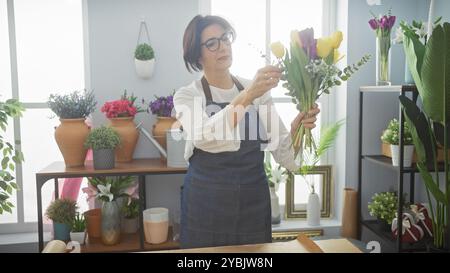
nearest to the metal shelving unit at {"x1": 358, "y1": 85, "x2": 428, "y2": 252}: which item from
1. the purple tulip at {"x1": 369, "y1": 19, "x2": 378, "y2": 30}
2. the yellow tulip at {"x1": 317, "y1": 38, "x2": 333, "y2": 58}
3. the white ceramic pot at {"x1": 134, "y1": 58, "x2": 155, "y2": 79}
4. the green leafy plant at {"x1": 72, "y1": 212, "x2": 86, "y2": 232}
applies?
the purple tulip at {"x1": 369, "y1": 19, "x2": 378, "y2": 30}

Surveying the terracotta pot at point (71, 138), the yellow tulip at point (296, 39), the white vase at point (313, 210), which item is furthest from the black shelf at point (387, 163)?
the terracotta pot at point (71, 138)

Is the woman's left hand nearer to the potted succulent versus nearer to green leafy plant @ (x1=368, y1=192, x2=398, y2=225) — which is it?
the potted succulent

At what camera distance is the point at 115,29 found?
2027 millimetres

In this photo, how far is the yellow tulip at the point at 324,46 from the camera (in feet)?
3.30

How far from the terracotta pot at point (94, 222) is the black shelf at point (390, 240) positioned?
140 centimetres

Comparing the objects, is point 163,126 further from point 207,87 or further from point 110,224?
point 207,87

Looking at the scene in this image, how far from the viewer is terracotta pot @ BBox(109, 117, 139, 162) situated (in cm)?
189

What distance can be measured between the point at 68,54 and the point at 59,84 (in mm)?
168

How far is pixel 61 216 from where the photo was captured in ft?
6.07

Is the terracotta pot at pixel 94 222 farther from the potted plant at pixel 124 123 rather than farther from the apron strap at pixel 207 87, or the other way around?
the apron strap at pixel 207 87

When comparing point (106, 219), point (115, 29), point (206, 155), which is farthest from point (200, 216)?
point (115, 29)

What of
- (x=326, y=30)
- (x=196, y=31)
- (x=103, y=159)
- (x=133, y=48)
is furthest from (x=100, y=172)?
(x=326, y=30)

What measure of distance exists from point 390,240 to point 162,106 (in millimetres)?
1296
